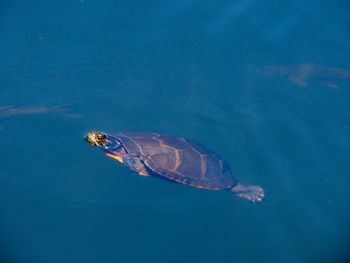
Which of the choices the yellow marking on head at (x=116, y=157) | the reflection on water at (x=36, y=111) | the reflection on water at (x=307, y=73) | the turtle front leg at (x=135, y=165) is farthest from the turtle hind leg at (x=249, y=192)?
the reflection on water at (x=36, y=111)

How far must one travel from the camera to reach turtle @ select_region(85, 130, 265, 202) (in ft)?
15.8

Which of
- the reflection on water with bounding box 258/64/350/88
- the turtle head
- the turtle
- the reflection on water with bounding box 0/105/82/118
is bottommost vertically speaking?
the reflection on water with bounding box 0/105/82/118

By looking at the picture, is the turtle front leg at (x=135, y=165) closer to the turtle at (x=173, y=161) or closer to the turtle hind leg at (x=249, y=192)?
the turtle at (x=173, y=161)

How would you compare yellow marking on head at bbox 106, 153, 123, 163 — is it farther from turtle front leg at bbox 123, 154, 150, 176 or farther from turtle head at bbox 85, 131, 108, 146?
turtle head at bbox 85, 131, 108, 146

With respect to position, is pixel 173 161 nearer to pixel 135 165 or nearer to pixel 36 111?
pixel 135 165

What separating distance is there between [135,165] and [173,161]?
18.5 inches

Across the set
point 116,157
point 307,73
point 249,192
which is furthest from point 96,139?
point 307,73

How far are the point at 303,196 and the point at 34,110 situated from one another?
3.68 meters

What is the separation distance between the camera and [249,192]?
15.5 ft

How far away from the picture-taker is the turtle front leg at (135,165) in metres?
4.79

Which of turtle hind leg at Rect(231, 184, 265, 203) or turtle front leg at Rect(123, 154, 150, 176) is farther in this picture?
turtle front leg at Rect(123, 154, 150, 176)

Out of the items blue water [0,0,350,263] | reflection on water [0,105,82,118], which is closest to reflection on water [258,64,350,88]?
blue water [0,0,350,263]

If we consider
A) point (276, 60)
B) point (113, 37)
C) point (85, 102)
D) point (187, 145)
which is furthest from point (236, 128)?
point (113, 37)

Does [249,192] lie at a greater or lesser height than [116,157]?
greater
